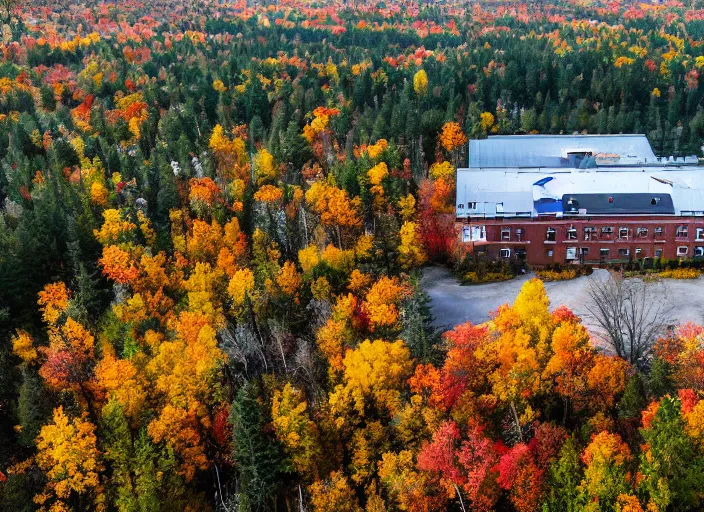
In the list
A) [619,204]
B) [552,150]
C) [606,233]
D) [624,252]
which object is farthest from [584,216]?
[552,150]

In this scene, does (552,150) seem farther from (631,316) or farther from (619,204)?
(631,316)

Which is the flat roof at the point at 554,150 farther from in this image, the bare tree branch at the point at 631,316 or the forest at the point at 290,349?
the bare tree branch at the point at 631,316

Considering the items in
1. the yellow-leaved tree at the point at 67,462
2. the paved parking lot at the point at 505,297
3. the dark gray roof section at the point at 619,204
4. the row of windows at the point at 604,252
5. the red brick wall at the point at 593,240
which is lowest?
the yellow-leaved tree at the point at 67,462

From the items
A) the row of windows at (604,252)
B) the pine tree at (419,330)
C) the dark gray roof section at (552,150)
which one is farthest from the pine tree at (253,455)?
the dark gray roof section at (552,150)

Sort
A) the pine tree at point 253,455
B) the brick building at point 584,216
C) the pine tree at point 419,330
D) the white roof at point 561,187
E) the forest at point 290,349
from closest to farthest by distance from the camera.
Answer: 1. the forest at point 290,349
2. the pine tree at point 253,455
3. the pine tree at point 419,330
4. the brick building at point 584,216
5. the white roof at point 561,187

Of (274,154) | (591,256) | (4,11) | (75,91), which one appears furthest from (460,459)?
(4,11)

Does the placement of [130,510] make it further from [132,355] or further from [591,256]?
[591,256]
